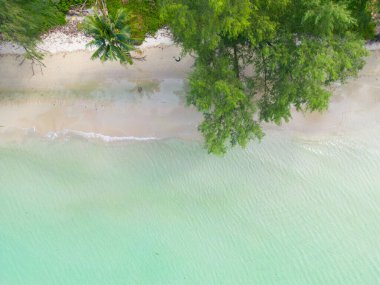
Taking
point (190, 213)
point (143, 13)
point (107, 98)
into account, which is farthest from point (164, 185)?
point (143, 13)

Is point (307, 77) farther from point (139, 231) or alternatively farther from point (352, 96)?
point (139, 231)

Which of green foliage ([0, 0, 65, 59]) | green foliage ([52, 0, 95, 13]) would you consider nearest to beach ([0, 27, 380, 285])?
green foliage ([0, 0, 65, 59])

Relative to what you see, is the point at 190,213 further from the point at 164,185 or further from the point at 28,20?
A: the point at 28,20

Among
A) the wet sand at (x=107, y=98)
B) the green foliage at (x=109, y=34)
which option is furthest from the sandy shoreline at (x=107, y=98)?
the green foliage at (x=109, y=34)

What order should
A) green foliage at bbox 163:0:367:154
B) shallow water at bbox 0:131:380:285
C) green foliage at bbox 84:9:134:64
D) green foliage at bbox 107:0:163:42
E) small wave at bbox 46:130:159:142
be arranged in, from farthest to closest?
small wave at bbox 46:130:159:142, green foliage at bbox 107:0:163:42, shallow water at bbox 0:131:380:285, green foliage at bbox 84:9:134:64, green foliage at bbox 163:0:367:154

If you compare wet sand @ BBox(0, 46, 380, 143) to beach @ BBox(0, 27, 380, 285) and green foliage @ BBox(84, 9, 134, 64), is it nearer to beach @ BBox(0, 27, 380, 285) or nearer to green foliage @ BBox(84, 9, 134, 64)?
beach @ BBox(0, 27, 380, 285)

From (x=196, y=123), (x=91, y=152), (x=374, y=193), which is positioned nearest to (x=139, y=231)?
(x=91, y=152)

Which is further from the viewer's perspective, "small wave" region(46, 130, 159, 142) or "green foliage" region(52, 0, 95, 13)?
"small wave" region(46, 130, 159, 142)
